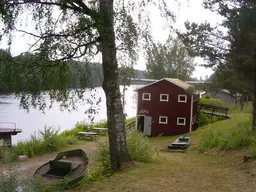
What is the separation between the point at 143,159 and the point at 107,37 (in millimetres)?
4276

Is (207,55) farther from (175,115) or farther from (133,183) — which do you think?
(175,115)

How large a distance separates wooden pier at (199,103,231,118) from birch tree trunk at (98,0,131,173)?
22856 mm

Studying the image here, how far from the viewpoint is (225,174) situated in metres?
7.63

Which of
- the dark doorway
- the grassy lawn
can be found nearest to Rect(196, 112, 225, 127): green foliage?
the dark doorway

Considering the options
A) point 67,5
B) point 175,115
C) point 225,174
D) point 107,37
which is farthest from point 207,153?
point 175,115

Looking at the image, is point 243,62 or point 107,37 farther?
point 243,62

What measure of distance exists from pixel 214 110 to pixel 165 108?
6.99 m

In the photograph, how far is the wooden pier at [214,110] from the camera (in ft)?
98.7

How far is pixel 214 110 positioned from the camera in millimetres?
31250

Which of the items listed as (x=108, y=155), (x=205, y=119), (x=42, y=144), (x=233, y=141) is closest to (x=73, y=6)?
(x=108, y=155)

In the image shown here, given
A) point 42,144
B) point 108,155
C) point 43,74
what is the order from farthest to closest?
point 42,144 < point 108,155 < point 43,74

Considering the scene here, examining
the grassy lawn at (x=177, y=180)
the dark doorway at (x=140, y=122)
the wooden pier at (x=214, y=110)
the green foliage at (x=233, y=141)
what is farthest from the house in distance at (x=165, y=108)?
the grassy lawn at (x=177, y=180)

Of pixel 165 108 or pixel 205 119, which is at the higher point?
pixel 165 108

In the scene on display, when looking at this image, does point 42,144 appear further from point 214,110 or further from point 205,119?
point 214,110
